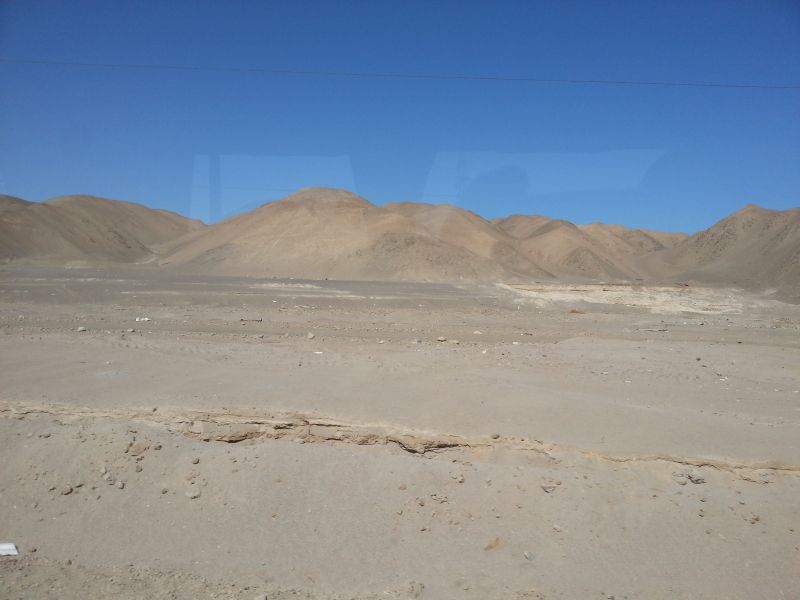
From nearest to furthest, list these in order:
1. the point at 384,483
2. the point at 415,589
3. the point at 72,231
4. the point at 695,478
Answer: the point at 415,589
the point at 384,483
the point at 695,478
the point at 72,231

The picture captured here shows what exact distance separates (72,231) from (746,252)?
7310 cm

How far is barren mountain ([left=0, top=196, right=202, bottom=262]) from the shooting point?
61344 millimetres

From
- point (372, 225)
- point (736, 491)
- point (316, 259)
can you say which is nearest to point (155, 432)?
point (736, 491)

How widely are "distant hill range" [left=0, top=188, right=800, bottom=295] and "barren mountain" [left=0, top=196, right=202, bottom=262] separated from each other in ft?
0.63

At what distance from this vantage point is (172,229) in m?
108

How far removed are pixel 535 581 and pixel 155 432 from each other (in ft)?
13.2

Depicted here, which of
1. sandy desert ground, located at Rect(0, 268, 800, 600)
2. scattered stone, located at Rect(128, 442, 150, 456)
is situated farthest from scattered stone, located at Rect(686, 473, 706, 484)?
scattered stone, located at Rect(128, 442, 150, 456)

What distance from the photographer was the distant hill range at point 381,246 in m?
52.3

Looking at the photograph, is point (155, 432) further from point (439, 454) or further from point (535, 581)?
point (535, 581)

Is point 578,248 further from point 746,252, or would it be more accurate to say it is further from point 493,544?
point 493,544

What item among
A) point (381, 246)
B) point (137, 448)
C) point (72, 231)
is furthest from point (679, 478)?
point (72, 231)

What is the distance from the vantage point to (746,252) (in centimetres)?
5981

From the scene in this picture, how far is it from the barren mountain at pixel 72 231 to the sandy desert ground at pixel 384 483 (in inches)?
2362

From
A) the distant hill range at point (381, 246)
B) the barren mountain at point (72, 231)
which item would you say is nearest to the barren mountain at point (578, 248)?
the distant hill range at point (381, 246)
